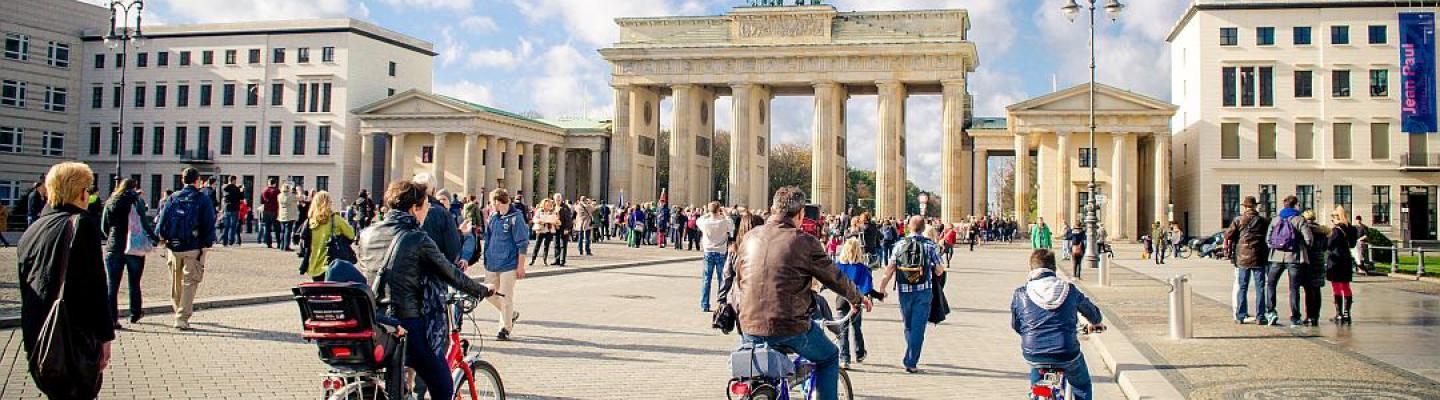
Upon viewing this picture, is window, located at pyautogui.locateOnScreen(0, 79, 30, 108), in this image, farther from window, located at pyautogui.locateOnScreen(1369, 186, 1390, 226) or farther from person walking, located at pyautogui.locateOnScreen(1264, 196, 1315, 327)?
window, located at pyautogui.locateOnScreen(1369, 186, 1390, 226)

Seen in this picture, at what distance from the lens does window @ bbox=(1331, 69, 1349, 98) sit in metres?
55.5

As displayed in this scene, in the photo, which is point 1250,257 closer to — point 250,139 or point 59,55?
point 250,139

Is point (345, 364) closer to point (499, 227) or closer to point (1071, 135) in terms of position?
point (499, 227)

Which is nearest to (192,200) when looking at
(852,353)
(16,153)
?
(852,353)

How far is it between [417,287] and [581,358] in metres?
4.83

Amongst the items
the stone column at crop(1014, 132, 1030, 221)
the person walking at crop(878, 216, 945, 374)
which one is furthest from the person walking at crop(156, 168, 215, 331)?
the stone column at crop(1014, 132, 1030, 221)

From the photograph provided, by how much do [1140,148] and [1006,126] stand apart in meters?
8.22

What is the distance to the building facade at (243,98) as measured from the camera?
68.8m

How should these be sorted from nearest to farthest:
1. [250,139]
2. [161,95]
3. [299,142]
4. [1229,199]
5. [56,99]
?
[1229,199]
[56,99]
[299,142]
[250,139]
[161,95]

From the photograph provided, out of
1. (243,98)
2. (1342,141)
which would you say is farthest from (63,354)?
(243,98)

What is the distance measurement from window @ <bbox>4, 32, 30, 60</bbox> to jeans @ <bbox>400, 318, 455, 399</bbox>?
71.2m

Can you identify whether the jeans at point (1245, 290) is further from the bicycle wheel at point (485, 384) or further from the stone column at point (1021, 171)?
the stone column at point (1021, 171)

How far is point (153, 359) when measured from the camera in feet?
32.6

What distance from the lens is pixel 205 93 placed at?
71562mm
